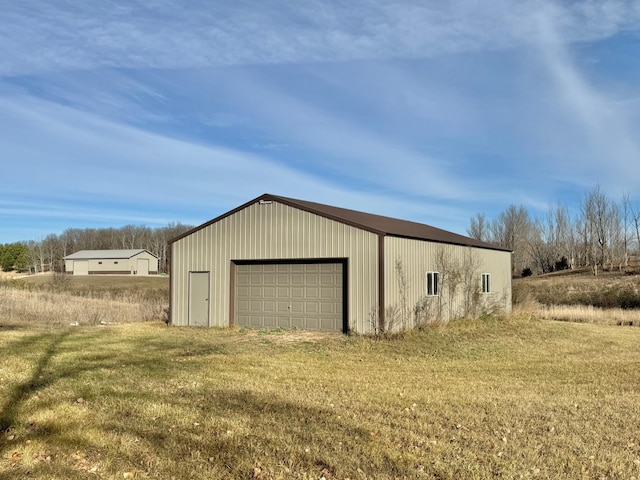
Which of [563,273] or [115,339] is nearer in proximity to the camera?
[115,339]

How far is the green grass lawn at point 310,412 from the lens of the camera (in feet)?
15.6

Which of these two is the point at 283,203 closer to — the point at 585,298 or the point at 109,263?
the point at 585,298

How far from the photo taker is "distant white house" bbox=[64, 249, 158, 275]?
73.5 m

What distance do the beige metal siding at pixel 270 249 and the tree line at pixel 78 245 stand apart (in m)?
80.7

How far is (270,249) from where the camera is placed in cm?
1653

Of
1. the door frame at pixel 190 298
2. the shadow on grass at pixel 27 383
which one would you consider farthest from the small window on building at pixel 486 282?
the shadow on grass at pixel 27 383

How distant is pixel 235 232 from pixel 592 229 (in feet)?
176

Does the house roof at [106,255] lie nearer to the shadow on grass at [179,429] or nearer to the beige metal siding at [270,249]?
the beige metal siding at [270,249]

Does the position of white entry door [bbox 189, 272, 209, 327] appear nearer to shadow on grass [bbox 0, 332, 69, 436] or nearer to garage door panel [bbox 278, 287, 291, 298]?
garage door panel [bbox 278, 287, 291, 298]

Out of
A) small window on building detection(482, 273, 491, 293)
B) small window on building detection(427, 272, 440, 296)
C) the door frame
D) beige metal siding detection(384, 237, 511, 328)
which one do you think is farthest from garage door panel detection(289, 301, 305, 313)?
small window on building detection(482, 273, 491, 293)

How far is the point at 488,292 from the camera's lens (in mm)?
21656

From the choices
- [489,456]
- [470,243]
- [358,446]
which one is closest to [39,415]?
[358,446]

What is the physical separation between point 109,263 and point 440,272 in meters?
66.0

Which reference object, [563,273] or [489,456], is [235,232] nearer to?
[489,456]
